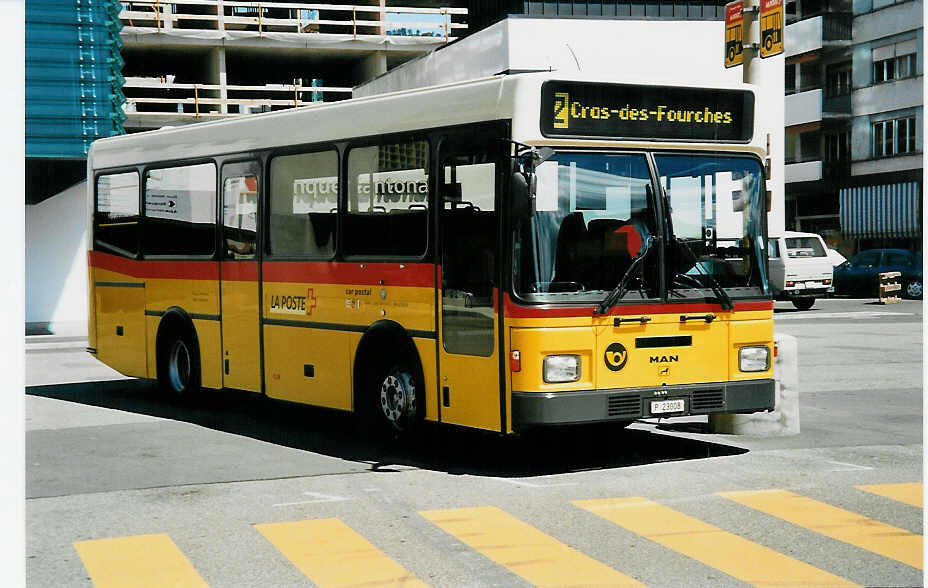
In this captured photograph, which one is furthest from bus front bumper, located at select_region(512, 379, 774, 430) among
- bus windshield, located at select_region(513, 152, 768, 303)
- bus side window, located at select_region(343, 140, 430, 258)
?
bus side window, located at select_region(343, 140, 430, 258)

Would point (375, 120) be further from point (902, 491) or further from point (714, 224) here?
point (902, 491)

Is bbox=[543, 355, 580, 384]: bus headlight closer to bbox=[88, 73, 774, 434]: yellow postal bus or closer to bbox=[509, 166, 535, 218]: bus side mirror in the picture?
bbox=[88, 73, 774, 434]: yellow postal bus

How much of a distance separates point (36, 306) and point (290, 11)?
27.3m

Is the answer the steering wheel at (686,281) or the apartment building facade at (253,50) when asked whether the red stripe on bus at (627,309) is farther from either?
the apartment building facade at (253,50)

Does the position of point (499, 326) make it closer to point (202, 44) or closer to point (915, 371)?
point (915, 371)

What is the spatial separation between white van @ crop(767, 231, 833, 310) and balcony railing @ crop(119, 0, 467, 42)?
18159mm

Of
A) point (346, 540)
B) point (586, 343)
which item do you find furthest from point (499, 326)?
point (346, 540)

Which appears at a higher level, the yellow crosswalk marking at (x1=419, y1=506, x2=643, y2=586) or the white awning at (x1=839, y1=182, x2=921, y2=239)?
the white awning at (x1=839, y1=182, x2=921, y2=239)

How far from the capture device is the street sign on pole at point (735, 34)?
13180 mm

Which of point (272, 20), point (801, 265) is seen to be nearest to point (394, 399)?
point (801, 265)

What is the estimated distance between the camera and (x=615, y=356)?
399 inches

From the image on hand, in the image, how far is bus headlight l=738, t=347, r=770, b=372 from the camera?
420 inches

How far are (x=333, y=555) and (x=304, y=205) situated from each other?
5.67 meters
